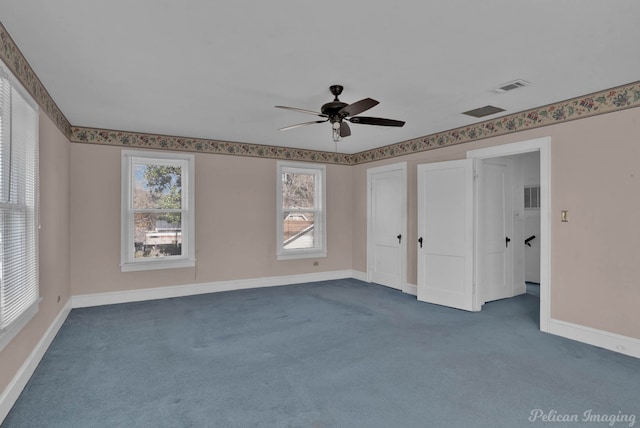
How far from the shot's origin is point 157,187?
5.45 metres

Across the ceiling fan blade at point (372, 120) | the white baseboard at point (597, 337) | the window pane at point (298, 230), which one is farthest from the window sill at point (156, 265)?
the white baseboard at point (597, 337)

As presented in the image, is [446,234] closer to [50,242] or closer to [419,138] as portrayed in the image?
[419,138]

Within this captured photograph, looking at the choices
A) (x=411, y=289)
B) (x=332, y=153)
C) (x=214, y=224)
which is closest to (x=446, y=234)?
(x=411, y=289)

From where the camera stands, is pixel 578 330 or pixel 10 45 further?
pixel 578 330

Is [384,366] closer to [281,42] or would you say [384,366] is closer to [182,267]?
[281,42]

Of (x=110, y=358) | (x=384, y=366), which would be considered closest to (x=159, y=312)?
(x=110, y=358)

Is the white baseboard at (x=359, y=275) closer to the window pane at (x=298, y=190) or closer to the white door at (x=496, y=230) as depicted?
the window pane at (x=298, y=190)

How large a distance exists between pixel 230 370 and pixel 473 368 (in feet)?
6.54

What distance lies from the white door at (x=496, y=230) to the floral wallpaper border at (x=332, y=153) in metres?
0.62

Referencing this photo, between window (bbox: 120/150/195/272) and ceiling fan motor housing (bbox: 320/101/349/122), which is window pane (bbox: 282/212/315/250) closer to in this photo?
window (bbox: 120/150/195/272)

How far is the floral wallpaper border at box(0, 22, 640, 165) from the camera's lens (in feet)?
10.3

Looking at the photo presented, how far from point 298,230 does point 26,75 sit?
14.7 feet

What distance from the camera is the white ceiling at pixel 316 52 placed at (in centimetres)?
216

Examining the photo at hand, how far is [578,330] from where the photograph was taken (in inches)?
144
